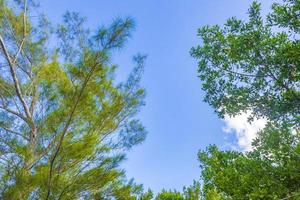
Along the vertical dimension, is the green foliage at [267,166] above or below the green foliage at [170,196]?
below

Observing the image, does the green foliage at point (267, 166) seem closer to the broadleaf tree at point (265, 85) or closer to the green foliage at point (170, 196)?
the broadleaf tree at point (265, 85)

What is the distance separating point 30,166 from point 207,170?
4469 mm

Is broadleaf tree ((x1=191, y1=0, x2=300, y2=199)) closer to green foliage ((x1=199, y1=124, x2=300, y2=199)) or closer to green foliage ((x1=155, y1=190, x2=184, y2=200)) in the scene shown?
green foliage ((x1=199, y1=124, x2=300, y2=199))

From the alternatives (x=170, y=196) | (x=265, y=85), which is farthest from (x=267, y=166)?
(x=170, y=196)

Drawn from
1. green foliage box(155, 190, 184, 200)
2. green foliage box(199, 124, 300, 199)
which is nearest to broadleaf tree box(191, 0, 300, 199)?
green foliage box(199, 124, 300, 199)

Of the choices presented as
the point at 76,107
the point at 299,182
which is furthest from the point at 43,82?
the point at 299,182

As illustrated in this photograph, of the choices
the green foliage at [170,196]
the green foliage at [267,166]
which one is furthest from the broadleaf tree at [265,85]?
the green foliage at [170,196]

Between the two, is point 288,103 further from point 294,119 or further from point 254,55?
point 254,55

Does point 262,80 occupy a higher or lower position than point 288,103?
higher

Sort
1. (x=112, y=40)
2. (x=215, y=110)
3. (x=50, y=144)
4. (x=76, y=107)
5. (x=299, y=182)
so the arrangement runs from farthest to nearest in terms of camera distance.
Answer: (x=299, y=182) < (x=215, y=110) < (x=50, y=144) < (x=76, y=107) < (x=112, y=40)

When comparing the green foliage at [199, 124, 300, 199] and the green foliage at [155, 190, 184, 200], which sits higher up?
the green foliage at [155, 190, 184, 200]

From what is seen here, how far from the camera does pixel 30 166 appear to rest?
5113mm

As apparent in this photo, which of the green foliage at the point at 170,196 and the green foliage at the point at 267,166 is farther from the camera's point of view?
the green foliage at the point at 170,196

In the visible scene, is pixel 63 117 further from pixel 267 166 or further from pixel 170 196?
pixel 170 196
